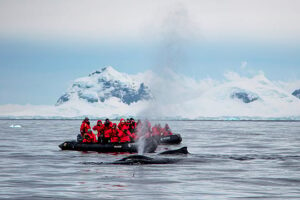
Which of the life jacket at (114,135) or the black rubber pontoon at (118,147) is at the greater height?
the life jacket at (114,135)

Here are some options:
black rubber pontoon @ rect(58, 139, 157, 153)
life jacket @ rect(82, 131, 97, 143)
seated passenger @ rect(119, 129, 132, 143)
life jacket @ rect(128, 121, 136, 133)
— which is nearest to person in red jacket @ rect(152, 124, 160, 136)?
life jacket @ rect(128, 121, 136, 133)

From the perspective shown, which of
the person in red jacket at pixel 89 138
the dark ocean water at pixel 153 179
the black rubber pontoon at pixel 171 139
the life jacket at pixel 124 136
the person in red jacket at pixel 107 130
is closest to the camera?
the dark ocean water at pixel 153 179

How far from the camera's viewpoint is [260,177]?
21.6m

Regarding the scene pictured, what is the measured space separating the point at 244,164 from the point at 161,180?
7712 mm

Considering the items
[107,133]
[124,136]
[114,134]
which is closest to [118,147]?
[124,136]

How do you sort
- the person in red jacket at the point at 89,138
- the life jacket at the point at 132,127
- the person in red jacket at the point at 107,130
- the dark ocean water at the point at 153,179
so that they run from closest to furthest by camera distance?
the dark ocean water at the point at 153,179
the person in red jacket at the point at 107,130
the person in red jacket at the point at 89,138
the life jacket at the point at 132,127

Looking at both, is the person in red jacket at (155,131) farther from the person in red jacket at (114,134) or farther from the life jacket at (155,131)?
the person in red jacket at (114,134)

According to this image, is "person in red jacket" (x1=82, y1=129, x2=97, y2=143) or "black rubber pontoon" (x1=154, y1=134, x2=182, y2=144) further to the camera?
"black rubber pontoon" (x1=154, y1=134, x2=182, y2=144)

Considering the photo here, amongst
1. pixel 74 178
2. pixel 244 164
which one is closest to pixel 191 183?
pixel 74 178

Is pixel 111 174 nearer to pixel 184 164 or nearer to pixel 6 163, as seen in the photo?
pixel 184 164

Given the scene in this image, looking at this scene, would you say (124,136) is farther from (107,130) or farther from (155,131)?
(155,131)

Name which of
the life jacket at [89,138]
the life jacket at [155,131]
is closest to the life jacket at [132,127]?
the life jacket at [155,131]

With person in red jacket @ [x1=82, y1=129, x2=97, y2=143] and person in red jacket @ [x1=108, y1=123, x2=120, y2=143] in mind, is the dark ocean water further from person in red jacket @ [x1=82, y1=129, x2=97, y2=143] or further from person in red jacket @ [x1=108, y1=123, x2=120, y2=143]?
person in red jacket @ [x1=82, y1=129, x2=97, y2=143]

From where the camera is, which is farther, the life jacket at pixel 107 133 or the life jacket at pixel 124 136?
the life jacket at pixel 107 133
